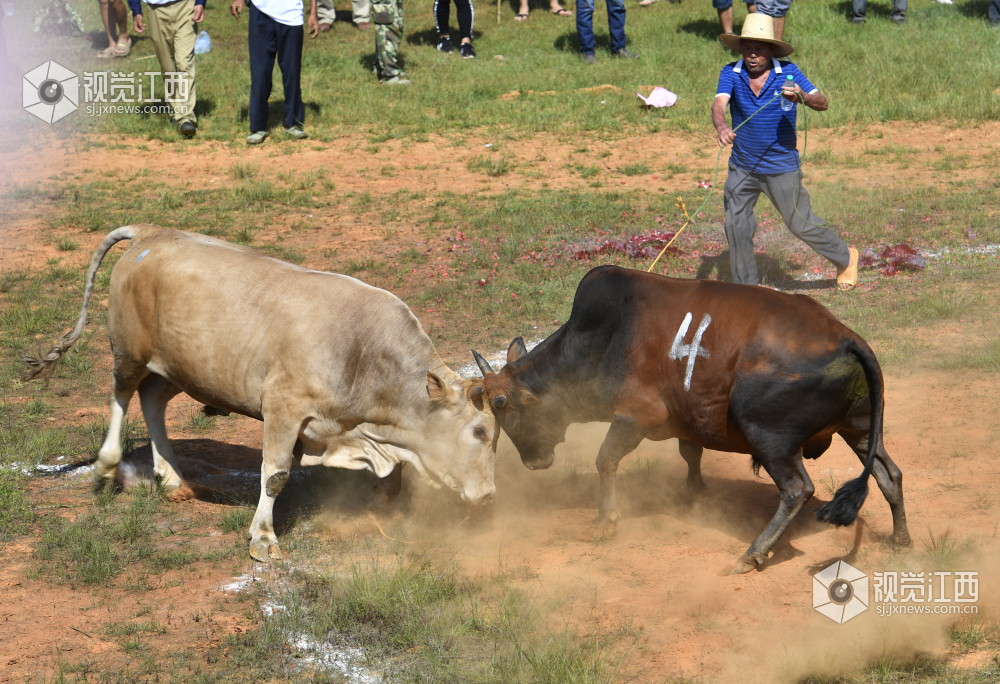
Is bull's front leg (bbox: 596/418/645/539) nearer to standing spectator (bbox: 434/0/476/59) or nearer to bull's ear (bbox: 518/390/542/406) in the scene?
bull's ear (bbox: 518/390/542/406)

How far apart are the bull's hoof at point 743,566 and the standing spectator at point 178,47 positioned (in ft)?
36.7

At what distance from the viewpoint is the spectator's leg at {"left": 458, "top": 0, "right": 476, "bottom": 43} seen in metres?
16.8

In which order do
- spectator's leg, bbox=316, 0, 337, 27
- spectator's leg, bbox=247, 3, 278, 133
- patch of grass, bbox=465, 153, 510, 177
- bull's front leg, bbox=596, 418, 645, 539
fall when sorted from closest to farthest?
bull's front leg, bbox=596, 418, 645, 539 < patch of grass, bbox=465, 153, 510, 177 < spectator's leg, bbox=247, 3, 278, 133 < spectator's leg, bbox=316, 0, 337, 27

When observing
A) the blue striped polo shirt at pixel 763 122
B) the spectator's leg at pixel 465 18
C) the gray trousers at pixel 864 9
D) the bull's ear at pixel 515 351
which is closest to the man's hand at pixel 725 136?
the blue striped polo shirt at pixel 763 122

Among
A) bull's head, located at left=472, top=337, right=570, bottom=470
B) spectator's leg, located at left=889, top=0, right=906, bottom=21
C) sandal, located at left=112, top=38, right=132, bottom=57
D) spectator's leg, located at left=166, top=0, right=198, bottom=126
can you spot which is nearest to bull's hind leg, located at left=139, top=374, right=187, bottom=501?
bull's head, located at left=472, top=337, right=570, bottom=470

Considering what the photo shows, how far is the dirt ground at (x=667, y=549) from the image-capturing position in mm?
4281

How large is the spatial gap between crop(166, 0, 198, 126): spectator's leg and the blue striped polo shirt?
8.54 m

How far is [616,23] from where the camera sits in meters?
16.2

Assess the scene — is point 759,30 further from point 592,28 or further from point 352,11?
point 352,11

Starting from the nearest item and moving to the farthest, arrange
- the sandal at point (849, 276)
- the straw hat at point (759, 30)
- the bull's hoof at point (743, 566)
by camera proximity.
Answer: the bull's hoof at point (743, 566)
the straw hat at point (759, 30)
the sandal at point (849, 276)

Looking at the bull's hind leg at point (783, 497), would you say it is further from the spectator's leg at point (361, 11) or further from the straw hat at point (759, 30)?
the spectator's leg at point (361, 11)

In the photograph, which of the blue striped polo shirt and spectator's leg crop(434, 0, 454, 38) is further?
spectator's leg crop(434, 0, 454, 38)

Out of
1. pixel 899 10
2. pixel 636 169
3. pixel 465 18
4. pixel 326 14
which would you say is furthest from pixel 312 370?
pixel 899 10

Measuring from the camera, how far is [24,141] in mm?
13930
